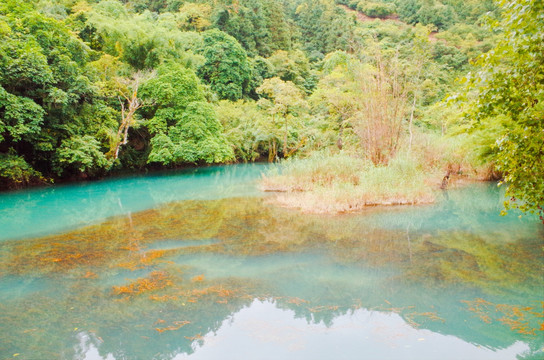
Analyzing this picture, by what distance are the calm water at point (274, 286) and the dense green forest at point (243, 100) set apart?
5.17 feet

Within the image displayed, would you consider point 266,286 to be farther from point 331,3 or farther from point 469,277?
point 331,3

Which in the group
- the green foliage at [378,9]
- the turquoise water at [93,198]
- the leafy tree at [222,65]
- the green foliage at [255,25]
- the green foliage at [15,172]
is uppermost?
the green foliage at [378,9]

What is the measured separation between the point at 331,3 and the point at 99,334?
187 feet

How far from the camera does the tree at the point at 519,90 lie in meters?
2.29

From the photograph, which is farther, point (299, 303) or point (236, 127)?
point (236, 127)

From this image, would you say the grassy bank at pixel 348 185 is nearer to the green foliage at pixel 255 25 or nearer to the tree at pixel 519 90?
the tree at pixel 519 90

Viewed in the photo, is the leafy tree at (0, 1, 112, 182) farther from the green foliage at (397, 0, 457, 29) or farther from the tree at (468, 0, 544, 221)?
the green foliage at (397, 0, 457, 29)

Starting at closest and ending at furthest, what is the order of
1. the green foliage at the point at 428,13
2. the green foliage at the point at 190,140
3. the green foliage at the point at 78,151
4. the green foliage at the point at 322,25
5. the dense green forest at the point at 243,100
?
the dense green forest at the point at 243,100
the green foliage at the point at 78,151
the green foliage at the point at 190,140
the green foliage at the point at 322,25
the green foliage at the point at 428,13

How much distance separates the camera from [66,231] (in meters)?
8.22

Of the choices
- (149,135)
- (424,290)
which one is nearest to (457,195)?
(424,290)

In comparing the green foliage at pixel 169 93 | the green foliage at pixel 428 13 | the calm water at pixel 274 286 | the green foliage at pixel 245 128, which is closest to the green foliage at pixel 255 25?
the green foliage at pixel 245 128

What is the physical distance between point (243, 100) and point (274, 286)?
26420 millimetres

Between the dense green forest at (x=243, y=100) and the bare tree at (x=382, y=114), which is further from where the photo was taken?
the bare tree at (x=382, y=114)

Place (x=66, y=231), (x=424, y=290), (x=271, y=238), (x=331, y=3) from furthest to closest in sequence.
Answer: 1. (x=331, y=3)
2. (x=66, y=231)
3. (x=271, y=238)
4. (x=424, y=290)
